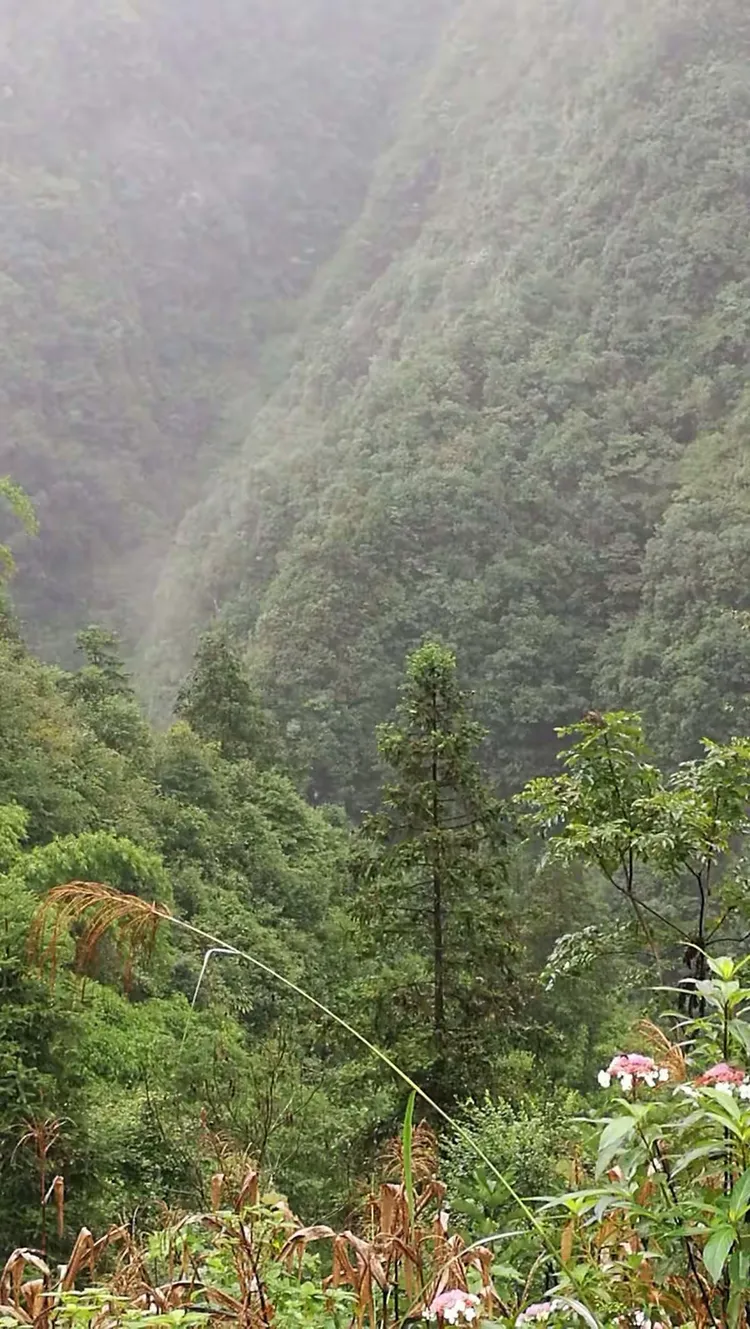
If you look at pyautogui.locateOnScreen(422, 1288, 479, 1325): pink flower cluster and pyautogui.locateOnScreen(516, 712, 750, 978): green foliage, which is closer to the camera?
pyautogui.locateOnScreen(422, 1288, 479, 1325): pink flower cluster

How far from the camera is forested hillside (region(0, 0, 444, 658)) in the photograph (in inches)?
2242

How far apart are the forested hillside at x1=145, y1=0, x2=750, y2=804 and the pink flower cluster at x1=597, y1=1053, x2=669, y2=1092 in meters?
26.6

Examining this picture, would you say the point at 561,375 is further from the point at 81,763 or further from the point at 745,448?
the point at 81,763

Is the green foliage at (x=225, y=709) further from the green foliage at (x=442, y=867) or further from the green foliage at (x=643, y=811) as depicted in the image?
the green foliage at (x=643, y=811)

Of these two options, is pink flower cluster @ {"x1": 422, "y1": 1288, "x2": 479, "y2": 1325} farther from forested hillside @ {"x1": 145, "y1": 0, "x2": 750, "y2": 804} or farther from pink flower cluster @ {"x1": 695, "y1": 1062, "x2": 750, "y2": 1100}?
forested hillside @ {"x1": 145, "y1": 0, "x2": 750, "y2": 804}

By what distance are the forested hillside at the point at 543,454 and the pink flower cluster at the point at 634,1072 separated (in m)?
26.6

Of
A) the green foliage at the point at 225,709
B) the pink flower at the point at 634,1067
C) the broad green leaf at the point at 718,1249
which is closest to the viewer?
the broad green leaf at the point at 718,1249

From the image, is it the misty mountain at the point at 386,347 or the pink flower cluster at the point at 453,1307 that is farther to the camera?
the misty mountain at the point at 386,347

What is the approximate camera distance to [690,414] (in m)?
38.3

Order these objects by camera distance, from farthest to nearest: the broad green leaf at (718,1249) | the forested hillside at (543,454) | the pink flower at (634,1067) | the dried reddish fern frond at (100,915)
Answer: the forested hillside at (543,454) < the pink flower at (634,1067) < the dried reddish fern frond at (100,915) < the broad green leaf at (718,1249)

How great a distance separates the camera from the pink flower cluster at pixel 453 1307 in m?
1.32

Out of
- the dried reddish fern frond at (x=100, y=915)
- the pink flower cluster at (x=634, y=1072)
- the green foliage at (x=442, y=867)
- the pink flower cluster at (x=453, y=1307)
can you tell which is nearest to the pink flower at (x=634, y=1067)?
the pink flower cluster at (x=634, y=1072)

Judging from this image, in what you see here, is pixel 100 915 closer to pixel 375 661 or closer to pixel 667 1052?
pixel 667 1052

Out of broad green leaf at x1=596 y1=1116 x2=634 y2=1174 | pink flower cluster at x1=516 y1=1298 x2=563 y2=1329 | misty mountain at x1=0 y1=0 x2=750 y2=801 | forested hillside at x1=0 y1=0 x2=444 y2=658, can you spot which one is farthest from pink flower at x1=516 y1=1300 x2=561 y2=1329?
forested hillside at x1=0 y1=0 x2=444 y2=658
